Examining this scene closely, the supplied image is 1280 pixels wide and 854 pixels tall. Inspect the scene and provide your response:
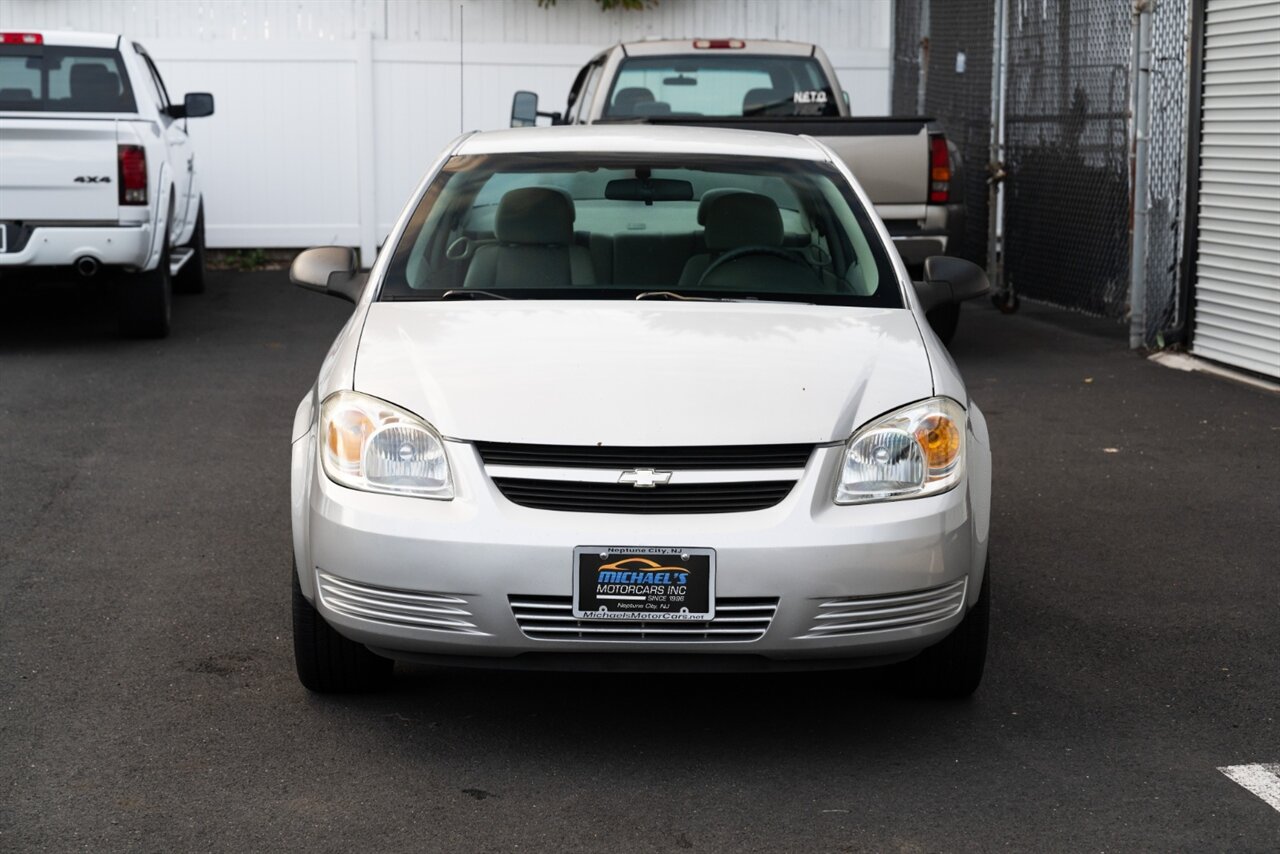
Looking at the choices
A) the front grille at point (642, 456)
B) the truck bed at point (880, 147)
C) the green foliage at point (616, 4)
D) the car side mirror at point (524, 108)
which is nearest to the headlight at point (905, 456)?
the front grille at point (642, 456)

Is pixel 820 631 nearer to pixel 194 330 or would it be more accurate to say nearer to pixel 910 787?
pixel 910 787

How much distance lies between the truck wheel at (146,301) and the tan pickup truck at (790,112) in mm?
2554

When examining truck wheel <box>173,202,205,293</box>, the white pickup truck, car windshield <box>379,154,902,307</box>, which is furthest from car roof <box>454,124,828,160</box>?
truck wheel <box>173,202,205,293</box>

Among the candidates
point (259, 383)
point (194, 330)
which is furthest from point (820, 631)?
point (194, 330)

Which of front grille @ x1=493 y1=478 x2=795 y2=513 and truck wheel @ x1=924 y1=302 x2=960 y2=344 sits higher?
front grille @ x1=493 y1=478 x2=795 y2=513

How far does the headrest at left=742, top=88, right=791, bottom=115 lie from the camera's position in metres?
11.4

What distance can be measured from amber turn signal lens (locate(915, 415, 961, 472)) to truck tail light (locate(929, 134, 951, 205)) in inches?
245

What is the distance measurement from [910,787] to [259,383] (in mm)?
6632

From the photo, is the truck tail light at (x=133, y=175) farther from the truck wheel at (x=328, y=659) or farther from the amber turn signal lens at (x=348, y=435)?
the amber turn signal lens at (x=348, y=435)

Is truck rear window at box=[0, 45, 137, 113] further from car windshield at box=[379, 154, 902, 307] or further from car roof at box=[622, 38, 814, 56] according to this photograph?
car windshield at box=[379, 154, 902, 307]

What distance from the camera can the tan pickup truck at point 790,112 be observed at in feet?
32.7

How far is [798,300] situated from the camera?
478 cm

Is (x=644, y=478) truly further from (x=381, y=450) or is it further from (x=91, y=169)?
(x=91, y=169)

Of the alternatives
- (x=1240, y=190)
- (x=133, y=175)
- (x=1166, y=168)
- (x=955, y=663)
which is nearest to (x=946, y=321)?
(x=1166, y=168)
